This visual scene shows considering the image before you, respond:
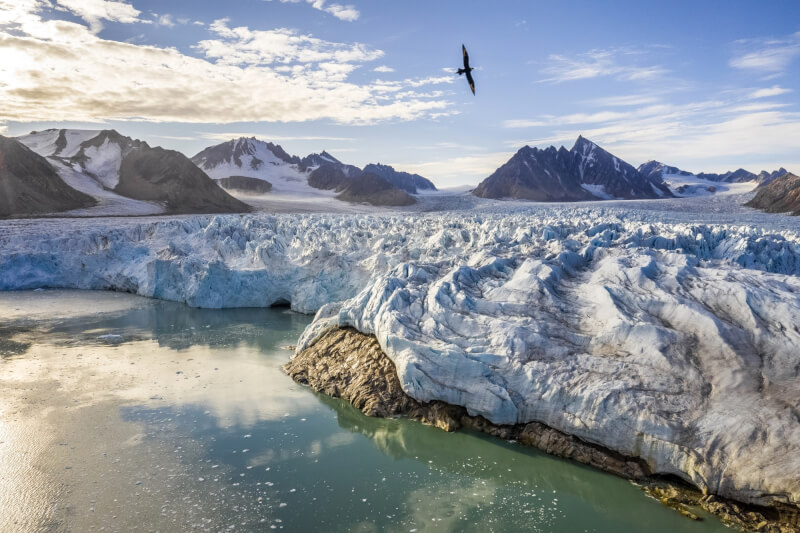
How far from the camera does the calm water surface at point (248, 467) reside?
663cm

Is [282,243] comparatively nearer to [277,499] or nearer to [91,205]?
[277,499]

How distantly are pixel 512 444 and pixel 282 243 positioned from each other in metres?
15.9

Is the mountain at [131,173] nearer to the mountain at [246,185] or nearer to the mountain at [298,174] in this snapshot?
the mountain at [298,174]

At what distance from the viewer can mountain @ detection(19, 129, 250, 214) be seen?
203 feet

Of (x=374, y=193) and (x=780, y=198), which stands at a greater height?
(x=780, y=198)

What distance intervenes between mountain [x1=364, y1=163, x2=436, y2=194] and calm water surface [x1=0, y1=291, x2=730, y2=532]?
121769 mm

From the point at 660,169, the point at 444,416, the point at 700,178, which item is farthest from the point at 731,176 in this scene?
the point at 444,416

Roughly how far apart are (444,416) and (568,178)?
99283 millimetres

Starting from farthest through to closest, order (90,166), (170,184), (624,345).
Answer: (90,166), (170,184), (624,345)

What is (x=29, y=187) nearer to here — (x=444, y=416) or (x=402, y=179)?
(x=444, y=416)

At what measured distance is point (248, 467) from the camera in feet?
25.8

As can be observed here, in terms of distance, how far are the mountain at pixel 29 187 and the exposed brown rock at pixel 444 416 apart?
4666 centimetres

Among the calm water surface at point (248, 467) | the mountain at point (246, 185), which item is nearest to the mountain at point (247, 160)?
the mountain at point (246, 185)

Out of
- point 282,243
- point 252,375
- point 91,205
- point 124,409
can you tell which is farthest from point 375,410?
point 91,205
